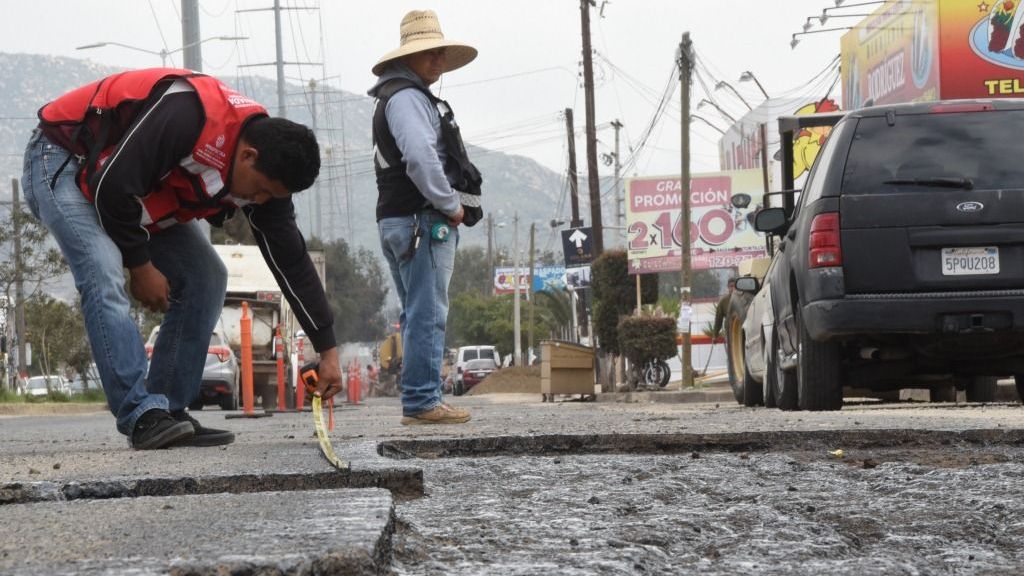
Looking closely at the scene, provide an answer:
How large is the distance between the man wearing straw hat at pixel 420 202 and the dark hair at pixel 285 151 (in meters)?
1.89

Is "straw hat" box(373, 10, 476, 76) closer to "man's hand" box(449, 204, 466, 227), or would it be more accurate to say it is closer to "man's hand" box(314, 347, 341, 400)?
"man's hand" box(449, 204, 466, 227)

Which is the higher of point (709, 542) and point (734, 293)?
point (734, 293)

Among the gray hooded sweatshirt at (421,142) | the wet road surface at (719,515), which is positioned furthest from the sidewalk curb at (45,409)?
the wet road surface at (719,515)

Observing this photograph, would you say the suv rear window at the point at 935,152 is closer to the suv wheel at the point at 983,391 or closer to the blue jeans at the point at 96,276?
the suv wheel at the point at 983,391

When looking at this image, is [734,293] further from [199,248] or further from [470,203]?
[199,248]

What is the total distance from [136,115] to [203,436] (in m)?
1.22

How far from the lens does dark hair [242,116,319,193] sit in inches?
184

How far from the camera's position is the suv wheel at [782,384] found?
28.9 ft

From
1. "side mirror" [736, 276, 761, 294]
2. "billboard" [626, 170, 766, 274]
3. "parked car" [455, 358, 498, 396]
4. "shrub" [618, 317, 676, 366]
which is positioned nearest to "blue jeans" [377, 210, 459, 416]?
"side mirror" [736, 276, 761, 294]

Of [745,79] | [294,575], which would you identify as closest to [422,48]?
[294,575]

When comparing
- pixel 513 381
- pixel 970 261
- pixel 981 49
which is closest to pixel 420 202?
pixel 970 261

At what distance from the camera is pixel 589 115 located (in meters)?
39.1

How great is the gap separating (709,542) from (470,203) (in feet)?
14.3

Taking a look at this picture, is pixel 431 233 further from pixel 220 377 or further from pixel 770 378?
pixel 220 377
